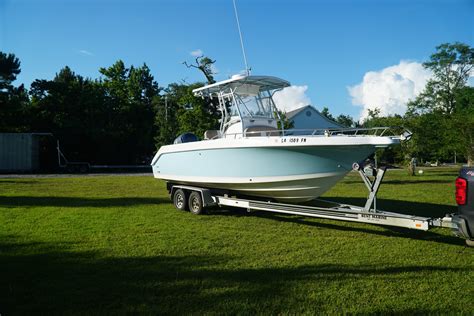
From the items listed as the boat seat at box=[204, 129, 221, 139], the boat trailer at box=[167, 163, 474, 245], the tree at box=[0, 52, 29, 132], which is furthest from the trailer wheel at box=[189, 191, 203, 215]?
the tree at box=[0, 52, 29, 132]

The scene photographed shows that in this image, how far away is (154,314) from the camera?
362 cm

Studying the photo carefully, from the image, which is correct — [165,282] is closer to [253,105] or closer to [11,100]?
[253,105]

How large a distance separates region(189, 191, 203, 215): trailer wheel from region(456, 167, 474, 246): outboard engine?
5541mm

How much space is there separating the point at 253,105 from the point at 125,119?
2955 cm

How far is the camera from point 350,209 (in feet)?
22.3

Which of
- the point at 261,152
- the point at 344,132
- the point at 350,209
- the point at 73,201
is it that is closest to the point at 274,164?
the point at 261,152

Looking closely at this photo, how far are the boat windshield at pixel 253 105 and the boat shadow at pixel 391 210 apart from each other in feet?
8.02

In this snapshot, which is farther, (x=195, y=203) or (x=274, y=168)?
(x=195, y=203)

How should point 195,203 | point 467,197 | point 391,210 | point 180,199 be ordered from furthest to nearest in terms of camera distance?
point 180,199 < point 391,210 < point 195,203 < point 467,197

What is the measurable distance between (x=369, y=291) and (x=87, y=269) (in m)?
3.44

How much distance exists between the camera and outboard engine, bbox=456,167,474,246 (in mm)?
4867

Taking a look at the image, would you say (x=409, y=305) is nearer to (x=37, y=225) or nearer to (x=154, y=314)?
(x=154, y=314)

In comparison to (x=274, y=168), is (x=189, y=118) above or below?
above

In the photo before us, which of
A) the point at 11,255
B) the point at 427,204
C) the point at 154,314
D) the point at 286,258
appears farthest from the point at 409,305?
the point at 427,204
